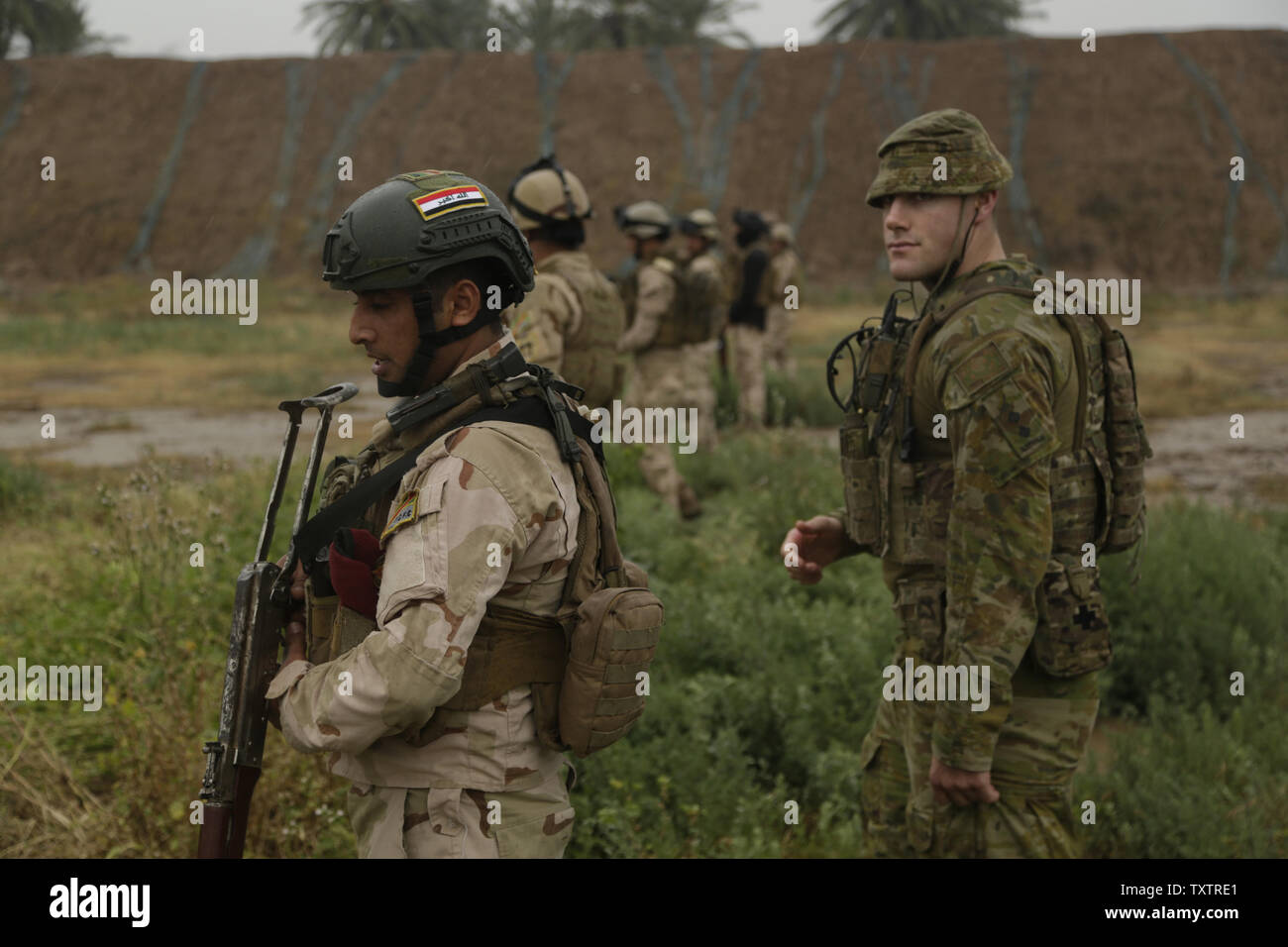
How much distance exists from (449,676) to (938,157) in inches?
74.4

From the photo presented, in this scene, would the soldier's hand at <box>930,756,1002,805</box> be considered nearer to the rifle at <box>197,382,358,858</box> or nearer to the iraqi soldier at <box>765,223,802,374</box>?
the rifle at <box>197,382,358,858</box>

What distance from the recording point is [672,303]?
9.13 metres

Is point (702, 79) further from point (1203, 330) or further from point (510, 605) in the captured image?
point (510, 605)

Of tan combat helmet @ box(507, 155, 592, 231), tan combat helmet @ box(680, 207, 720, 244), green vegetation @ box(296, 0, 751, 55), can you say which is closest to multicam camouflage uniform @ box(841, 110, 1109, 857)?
tan combat helmet @ box(507, 155, 592, 231)

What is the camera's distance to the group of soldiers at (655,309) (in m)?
5.80

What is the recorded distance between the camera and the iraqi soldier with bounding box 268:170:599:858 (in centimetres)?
219

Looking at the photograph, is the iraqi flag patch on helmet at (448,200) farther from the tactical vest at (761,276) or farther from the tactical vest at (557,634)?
the tactical vest at (761,276)

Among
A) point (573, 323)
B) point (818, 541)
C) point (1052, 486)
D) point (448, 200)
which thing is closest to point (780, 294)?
point (573, 323)

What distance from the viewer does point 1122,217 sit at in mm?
27188

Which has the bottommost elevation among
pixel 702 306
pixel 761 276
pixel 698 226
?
pixel 702 306

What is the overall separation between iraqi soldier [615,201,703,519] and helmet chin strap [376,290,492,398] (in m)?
6.23

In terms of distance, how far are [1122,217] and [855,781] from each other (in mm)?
25753

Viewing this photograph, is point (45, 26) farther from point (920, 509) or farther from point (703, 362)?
point (920, 509)
